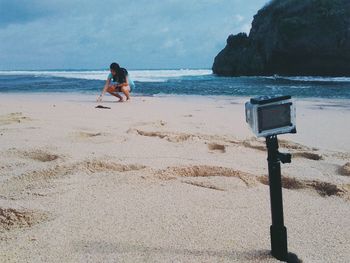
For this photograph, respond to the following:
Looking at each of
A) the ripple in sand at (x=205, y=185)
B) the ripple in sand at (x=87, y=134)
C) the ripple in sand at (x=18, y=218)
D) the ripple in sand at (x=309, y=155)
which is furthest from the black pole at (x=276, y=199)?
the ripple in sand at (x=87, y=134)

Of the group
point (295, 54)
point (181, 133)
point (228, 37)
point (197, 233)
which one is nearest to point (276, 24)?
point (295, 54)

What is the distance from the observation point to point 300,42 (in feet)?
121

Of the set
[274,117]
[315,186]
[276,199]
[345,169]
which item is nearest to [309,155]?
[345,169]

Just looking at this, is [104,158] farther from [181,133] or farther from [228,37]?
[228,37]

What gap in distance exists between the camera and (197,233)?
6.42 ft

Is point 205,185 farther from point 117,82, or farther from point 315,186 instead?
point 117,82

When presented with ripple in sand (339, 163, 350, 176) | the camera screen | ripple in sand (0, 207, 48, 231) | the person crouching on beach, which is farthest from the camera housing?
the person crouching on beach

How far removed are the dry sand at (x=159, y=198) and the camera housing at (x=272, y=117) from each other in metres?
0.60

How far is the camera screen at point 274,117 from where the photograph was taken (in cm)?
155

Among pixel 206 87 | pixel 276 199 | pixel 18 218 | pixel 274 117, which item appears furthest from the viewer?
pixel 206 87

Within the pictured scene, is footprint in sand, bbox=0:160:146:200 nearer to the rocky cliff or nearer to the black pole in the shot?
the black pole

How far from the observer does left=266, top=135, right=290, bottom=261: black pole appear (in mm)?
1645

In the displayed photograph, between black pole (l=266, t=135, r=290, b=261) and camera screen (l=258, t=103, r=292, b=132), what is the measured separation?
2.9 inches

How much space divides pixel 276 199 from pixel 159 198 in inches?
36.1
